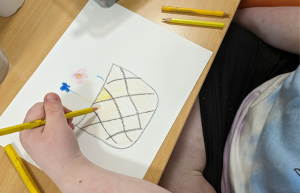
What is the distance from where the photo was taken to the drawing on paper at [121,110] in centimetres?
39

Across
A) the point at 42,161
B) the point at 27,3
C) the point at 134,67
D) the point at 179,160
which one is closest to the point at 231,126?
the point at 179,160

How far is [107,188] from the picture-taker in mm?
309

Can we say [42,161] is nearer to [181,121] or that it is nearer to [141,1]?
[181,121]

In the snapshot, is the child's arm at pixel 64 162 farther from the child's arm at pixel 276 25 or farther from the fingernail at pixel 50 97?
the child's arm at pixel 276 25

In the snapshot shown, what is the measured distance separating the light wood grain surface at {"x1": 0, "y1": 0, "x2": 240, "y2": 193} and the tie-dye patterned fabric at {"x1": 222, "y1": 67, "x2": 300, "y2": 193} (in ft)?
0.49

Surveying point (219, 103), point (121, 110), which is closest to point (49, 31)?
point (121, 110)

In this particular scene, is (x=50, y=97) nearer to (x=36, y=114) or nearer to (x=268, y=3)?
(x=36, y=114)

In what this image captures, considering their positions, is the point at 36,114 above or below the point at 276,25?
below

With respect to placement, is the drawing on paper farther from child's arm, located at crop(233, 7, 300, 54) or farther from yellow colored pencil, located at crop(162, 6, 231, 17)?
child's arm, located at crop(233, 7, 300, 54)

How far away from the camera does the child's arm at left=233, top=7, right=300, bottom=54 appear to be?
54 centimetres

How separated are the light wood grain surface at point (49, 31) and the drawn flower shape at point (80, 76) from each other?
8 centimetres

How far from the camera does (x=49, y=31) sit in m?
0.44

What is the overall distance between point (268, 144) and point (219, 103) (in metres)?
0.15

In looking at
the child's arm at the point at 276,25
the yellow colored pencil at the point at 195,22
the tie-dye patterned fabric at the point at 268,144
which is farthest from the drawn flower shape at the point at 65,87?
the child's arm at the point at 276,25
